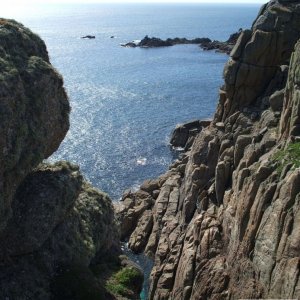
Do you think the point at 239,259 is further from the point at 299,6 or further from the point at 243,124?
the point at 299,6

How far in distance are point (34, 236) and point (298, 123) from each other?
86.0 ft

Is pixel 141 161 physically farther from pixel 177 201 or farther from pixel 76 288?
pixel 76 288

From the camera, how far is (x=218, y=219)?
4809cm

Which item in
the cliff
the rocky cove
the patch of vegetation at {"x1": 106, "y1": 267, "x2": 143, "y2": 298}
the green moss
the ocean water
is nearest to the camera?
the cliff

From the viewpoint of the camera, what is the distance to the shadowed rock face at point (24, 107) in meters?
22.8

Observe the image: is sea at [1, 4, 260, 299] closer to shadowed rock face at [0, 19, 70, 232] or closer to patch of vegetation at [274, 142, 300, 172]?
patch of vegetation at [274, 142, 300, 172]

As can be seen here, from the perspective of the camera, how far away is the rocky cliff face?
3544cm

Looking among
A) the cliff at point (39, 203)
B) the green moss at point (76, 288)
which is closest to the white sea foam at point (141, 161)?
the cliff at point (39, 203)

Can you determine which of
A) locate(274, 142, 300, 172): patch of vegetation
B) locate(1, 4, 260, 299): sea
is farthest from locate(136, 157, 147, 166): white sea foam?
locate(274, 142, 300, 172): patch of vegetation

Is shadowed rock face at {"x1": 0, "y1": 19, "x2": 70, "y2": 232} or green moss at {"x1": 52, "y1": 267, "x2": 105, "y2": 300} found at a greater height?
shadowed rock face at {"x1": 0, "y1": 19, "x2": 70, "y2": 232}

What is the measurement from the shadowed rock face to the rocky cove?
0.06 metres

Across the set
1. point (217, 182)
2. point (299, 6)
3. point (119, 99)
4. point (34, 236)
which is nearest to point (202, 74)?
point (119, 99)

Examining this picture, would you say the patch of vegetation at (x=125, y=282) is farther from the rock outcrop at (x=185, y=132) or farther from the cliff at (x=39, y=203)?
the rock outcrop at (x=185, y=132)

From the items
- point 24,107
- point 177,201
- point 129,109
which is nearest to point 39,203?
point 24,107
